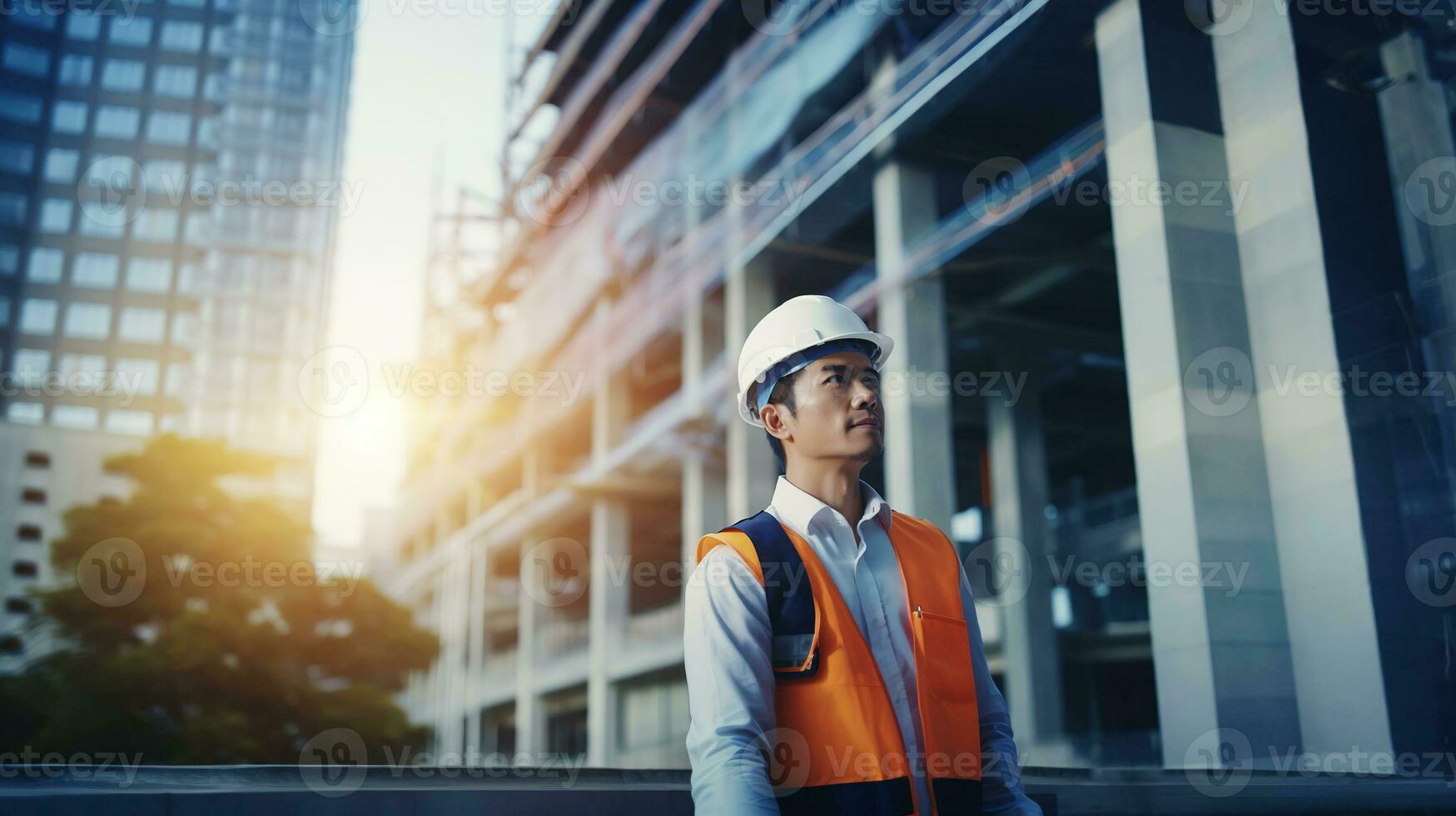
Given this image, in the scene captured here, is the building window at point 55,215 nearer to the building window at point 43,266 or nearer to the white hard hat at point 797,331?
the building window at point 43,266

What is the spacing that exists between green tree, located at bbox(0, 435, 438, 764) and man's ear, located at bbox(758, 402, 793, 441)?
18.6 meters

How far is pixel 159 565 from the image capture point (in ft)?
71.3

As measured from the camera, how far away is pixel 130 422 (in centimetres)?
6031

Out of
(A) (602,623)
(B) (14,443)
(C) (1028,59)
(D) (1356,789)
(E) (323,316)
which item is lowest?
(D) (1356,789)

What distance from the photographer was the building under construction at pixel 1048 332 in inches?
279

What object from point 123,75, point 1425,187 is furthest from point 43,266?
point 1425,187

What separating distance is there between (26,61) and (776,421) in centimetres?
5190

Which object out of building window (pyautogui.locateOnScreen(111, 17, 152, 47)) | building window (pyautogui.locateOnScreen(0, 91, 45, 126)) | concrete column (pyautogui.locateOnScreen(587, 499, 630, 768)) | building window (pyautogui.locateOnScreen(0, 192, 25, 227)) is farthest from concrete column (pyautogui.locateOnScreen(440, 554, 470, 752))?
building window (pyautogui.locateOnScreen(111, 17, 152, 47))

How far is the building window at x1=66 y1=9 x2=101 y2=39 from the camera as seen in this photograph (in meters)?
45.7

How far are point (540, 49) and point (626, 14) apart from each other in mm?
5192

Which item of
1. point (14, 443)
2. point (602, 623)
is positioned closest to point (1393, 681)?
point (602, 623)

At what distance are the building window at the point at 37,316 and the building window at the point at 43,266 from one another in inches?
49.9

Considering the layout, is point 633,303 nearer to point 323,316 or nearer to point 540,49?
point 540,49


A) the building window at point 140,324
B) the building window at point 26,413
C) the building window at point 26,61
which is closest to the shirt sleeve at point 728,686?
the building window at point 26,61
